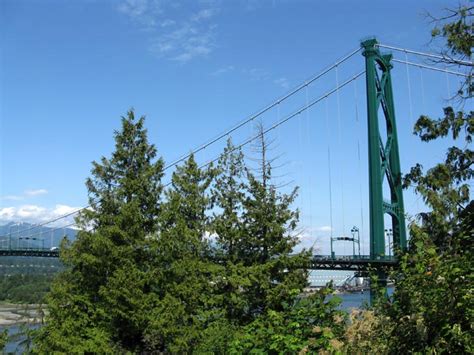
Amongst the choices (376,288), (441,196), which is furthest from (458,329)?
(441,196)

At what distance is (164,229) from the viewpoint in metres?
8.82

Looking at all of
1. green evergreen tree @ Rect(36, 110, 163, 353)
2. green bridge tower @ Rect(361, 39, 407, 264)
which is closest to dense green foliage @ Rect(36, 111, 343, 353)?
green evergreen tree @ Rect(36, 110, 163, 353)

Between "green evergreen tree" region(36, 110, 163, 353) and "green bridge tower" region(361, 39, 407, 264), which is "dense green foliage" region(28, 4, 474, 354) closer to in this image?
"green evergreen tree" region(36, 110, 163, 353)

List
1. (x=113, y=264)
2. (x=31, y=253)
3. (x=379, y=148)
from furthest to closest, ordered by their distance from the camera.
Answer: (x=31, y=253)
(x=379, y=148)
(x=113, y=264)

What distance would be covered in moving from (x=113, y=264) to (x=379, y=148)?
18973mm

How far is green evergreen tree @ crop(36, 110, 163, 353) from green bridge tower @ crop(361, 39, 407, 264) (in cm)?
1538

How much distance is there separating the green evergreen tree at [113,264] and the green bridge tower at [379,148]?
15379 mm

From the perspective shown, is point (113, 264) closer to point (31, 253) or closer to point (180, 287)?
point (180, 287)

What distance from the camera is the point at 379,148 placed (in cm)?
2464

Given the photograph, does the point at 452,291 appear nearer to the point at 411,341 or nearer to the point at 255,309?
the point at 411,341

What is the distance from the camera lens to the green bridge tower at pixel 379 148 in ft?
76.0

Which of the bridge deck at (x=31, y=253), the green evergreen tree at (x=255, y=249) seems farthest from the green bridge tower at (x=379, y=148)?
the bridge deck at (x=31, y=253)

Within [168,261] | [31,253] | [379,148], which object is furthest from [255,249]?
[31,253]

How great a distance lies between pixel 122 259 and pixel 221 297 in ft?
5.96
